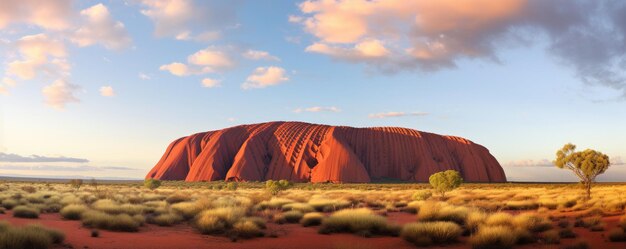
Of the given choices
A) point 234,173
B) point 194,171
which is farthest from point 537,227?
point 194,171

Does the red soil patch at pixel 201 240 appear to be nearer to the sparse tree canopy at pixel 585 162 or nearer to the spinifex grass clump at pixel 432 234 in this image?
the spinifex grass clump at pixel 432 234

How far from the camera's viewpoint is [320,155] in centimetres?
9181

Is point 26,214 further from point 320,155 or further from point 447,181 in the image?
point 320,155

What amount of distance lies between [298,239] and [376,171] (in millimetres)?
83072

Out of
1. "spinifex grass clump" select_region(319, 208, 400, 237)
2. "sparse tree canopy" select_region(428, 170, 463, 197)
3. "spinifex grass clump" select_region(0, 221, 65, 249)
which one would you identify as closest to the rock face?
"sparse tree canopy" select_region(428, 170, 463, 197)

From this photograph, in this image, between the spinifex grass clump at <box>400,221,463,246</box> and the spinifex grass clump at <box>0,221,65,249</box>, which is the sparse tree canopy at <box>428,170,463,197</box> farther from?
the spinifex grass clump at <box>0,221,65,249</box>

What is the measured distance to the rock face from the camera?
294ft

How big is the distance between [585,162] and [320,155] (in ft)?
186

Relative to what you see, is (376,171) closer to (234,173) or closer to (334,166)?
(334,166)

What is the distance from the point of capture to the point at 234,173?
294 feet

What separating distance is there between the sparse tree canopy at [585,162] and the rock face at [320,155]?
46550 millimetres

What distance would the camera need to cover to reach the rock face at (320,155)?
89.6m

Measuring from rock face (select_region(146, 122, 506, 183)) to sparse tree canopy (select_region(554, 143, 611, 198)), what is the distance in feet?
153

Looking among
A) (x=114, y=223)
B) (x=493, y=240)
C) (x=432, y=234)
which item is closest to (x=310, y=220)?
(x=432, y=234)
